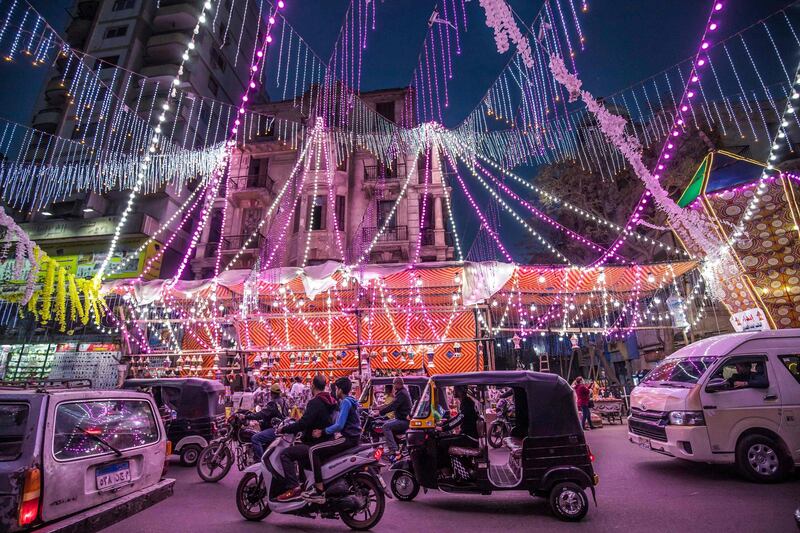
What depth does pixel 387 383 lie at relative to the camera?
388 inches

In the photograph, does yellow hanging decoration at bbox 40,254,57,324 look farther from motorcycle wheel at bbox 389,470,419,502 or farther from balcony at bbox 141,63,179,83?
balcony at bbox 141,63,179,83

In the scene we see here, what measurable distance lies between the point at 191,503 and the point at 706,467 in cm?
808

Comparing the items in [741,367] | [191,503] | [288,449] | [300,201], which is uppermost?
[300,201]

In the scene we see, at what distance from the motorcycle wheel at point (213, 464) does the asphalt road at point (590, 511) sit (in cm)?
26

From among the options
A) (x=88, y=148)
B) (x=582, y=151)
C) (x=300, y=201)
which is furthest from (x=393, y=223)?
(x=88, y=148)

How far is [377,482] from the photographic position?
177 inches

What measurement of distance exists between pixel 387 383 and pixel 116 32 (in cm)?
3035

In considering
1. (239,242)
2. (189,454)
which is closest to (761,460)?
(189,454)

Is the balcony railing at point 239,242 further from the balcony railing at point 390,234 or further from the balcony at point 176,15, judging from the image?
the balcony at point 176,15

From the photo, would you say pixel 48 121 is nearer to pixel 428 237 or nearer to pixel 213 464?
pixel 428 237

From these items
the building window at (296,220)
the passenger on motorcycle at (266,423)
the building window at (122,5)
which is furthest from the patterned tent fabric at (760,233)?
the building window at (122,5)

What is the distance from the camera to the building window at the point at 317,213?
19500 millimetres

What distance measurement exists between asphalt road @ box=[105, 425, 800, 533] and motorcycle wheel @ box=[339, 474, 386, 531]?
0.51 ft

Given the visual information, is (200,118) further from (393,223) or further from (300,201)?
(393,223)
